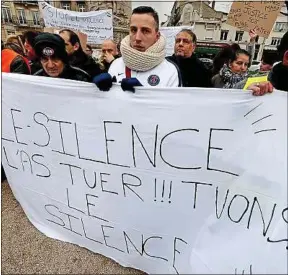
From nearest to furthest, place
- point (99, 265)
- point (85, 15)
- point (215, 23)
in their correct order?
point (99, 265)
point (85, 15)
point (215, 23)

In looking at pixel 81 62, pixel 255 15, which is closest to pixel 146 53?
pixel 81 62

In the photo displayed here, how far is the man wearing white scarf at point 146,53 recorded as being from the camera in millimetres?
1807

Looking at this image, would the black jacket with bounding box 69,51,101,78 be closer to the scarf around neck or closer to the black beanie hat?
the black beanie hat

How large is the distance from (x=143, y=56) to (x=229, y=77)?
1.35 m

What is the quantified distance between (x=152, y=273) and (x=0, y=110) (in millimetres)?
1552

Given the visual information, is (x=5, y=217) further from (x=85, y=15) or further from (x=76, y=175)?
(x=85, y=15)

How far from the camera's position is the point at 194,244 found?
1682 millimetres

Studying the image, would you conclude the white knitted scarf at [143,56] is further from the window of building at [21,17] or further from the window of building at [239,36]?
the window of building at [21,17]

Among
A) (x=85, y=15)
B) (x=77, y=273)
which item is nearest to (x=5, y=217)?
(x=77, y=273)

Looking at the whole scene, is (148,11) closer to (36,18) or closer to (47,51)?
(47,51)

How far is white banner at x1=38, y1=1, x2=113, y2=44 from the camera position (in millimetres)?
6426

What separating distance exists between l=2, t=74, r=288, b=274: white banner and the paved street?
7cm

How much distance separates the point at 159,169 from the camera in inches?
64.8

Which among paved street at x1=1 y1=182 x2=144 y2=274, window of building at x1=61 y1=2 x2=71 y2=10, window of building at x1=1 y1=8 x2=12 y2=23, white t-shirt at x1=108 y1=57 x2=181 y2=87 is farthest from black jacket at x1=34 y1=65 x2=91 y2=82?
window of building at x1=1 y1=8 x2=12 y2=23
